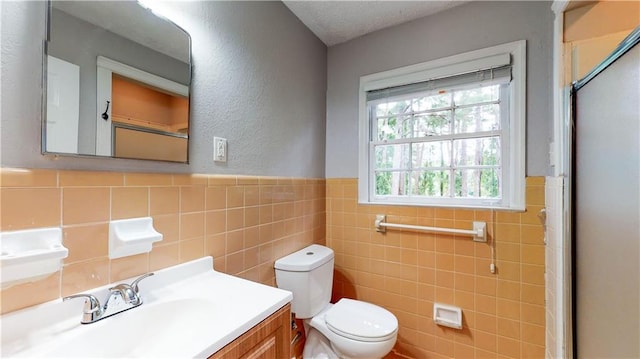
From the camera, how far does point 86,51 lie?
78 cm

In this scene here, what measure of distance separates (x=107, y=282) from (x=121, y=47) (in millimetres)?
784

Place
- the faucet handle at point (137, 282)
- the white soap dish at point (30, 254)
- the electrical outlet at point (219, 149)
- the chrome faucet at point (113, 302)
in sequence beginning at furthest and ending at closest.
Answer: the electrical outlet at point (219, 149) → the faucet handle at point (137, 282) → the chrome faucet at point (113, 302) → the white soap dish at point (30, 254)

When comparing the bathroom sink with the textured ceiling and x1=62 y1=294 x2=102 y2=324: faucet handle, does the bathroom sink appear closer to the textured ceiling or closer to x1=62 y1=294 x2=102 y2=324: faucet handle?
x1=62 y1=294 x2=102 y2=324: faucet handle

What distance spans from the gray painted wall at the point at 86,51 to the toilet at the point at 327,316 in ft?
3.46

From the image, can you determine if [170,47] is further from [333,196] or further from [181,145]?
[333,196]

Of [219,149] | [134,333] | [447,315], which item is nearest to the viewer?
[134,333]

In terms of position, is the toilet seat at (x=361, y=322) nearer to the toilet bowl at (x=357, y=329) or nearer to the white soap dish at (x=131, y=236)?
the toilet bowl at (x=357, y=329)

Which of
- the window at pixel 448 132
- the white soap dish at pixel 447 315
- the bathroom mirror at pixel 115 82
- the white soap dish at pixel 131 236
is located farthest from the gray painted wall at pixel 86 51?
the white soap dish at pixel 447 315

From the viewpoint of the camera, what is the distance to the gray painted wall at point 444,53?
1.42 m

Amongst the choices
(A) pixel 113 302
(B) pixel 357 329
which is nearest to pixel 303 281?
(B) pixel 357 329

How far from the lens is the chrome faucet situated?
708 millimetres

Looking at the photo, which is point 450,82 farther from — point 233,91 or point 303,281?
point 303,281

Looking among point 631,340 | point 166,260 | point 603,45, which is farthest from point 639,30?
point 166,260

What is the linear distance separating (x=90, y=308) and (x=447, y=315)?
180 cm
